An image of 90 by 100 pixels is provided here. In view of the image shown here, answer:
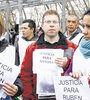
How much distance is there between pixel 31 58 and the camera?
2889 millimetres

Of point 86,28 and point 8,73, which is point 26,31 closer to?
point 86,28

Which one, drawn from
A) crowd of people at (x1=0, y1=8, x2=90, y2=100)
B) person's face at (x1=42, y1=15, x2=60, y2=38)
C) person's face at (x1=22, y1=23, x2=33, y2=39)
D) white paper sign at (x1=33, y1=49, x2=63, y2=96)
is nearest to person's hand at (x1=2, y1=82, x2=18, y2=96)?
crowd of people at (x1=0, y1=8, x2=90, y2=100)

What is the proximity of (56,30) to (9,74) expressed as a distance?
0.84 meters

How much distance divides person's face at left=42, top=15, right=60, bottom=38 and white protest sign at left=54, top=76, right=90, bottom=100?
553 mm

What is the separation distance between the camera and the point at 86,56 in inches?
96.0

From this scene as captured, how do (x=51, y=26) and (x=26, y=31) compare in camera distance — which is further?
(x=26, y=31)

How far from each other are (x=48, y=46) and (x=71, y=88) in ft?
1.94

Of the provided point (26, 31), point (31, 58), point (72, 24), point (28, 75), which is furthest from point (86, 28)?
point (26, 31)

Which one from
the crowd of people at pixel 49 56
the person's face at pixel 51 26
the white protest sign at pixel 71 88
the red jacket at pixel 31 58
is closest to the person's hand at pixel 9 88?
the crowd of people at pixel 49 56

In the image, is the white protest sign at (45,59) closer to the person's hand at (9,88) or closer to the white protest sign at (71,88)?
the white protest sign at (71,88)

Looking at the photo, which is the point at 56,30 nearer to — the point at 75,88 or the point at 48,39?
the point at 48,39

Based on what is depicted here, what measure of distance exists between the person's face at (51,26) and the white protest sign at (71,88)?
55 centimetres

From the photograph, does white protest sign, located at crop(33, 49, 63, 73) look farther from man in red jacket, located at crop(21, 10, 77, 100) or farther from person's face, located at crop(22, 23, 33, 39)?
person's face, located at crop(22, 23, 33, 39)

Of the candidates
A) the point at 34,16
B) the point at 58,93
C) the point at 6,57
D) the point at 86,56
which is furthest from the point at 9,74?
the point at 34,16
